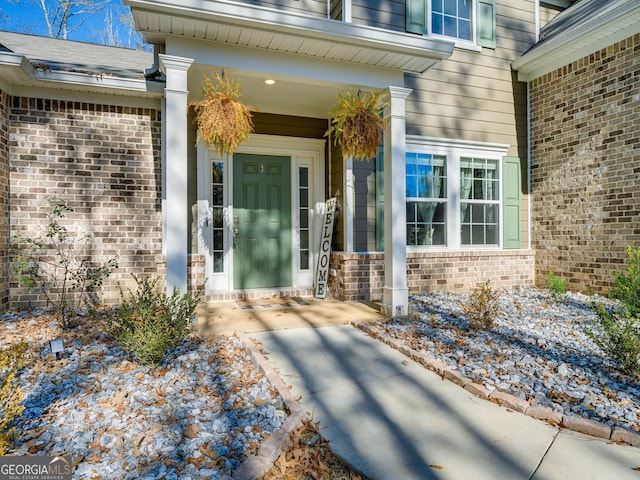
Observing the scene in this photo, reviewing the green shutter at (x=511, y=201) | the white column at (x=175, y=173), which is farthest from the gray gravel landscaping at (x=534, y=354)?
the white column at (x=175, y=173)

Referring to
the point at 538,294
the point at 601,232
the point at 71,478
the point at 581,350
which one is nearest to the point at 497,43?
the point at 601,232

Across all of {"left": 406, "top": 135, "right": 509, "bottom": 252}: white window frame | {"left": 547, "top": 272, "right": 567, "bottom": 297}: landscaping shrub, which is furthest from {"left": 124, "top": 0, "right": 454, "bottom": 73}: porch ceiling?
{"left": 547, "top": 272, "right": 567, "bottom": 297}: landscaping shrub

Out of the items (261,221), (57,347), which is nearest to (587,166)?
(261,221)

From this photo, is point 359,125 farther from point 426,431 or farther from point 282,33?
point 426,431

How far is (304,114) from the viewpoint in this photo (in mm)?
5387

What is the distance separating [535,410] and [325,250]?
347 cm

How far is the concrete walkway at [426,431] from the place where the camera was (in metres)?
1.79

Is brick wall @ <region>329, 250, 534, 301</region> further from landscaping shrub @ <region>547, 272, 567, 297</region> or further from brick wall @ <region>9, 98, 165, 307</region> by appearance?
brick wall @ <region>9, 98, 165, 307</region>

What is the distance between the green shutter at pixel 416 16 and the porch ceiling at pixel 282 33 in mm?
1719

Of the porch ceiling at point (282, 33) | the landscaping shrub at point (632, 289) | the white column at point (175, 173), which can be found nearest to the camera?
the porch ceiling at point (282, 33)

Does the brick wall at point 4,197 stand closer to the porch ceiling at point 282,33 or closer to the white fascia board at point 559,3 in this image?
the porch ceiling at point 282,33

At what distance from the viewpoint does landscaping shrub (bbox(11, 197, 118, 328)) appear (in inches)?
165

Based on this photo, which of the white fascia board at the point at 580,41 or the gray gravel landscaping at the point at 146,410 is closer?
the gray gravel landscaping at the point at 146,410

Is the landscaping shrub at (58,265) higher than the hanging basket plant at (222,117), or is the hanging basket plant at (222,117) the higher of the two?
the hanging basket plant at (222,117)
